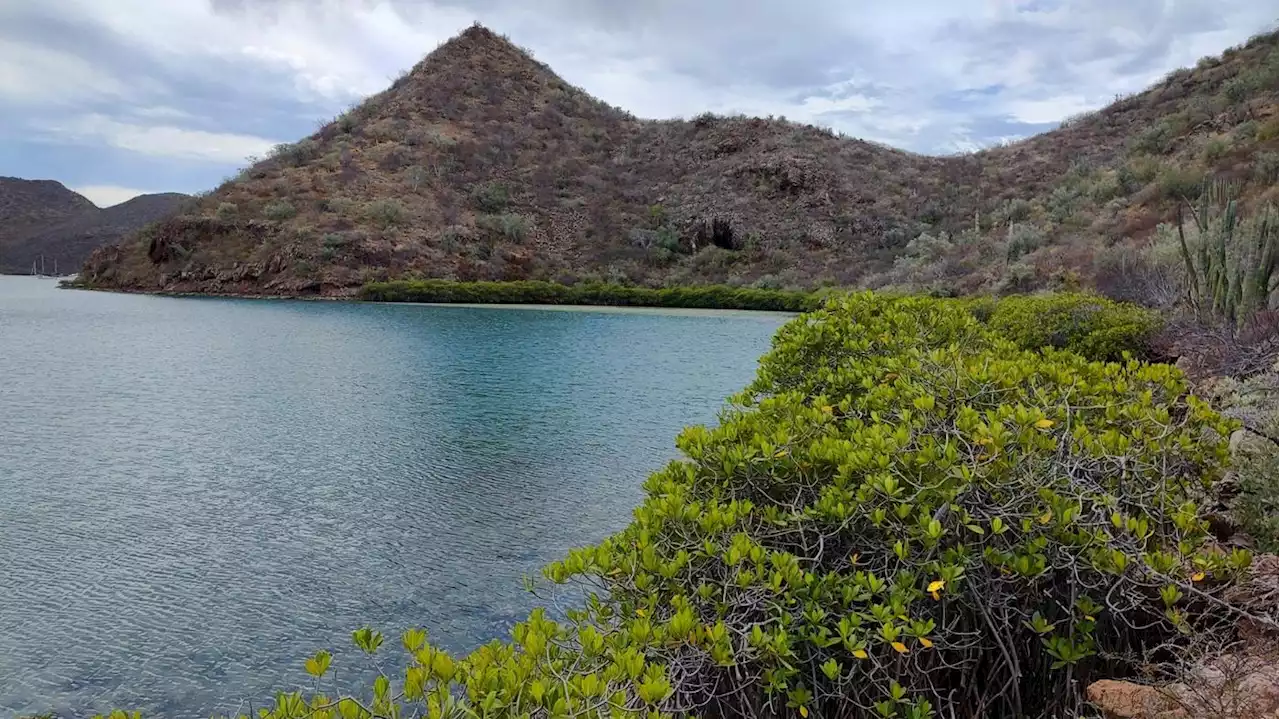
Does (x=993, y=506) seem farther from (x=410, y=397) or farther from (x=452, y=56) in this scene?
(x=452, y=56)

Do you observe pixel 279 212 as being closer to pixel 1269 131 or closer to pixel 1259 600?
pixel 1269 131

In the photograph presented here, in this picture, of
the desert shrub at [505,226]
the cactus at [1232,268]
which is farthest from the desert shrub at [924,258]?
the desert shrub at [505,226]

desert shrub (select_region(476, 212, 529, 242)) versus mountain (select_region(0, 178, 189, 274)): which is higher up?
mountain (select_region(0, 178, 189, 274))

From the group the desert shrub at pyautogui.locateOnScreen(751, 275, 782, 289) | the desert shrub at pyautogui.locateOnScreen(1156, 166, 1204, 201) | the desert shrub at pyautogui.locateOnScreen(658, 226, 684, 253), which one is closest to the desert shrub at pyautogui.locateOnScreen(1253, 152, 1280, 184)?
the desert shrub at pyautogui.locateOnScreen(1156, 166, 1204, 201)

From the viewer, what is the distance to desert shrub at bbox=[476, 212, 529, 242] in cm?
3491

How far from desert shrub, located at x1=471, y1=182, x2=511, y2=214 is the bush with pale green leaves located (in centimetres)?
3527

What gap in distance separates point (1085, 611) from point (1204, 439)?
52.8 inches

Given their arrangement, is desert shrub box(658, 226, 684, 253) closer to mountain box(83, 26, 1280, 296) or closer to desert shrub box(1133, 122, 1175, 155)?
mountain box(83, 26, 1280, 296)

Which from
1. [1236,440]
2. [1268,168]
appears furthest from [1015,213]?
[1236,440]

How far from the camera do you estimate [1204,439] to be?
3369mm

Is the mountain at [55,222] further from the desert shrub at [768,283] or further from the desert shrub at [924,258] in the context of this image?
the desert shrub at [924,258]

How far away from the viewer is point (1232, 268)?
27.4ft

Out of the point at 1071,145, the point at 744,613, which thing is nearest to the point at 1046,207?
the point at 1071,145

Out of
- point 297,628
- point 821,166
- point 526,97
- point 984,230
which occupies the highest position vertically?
point 526,97
